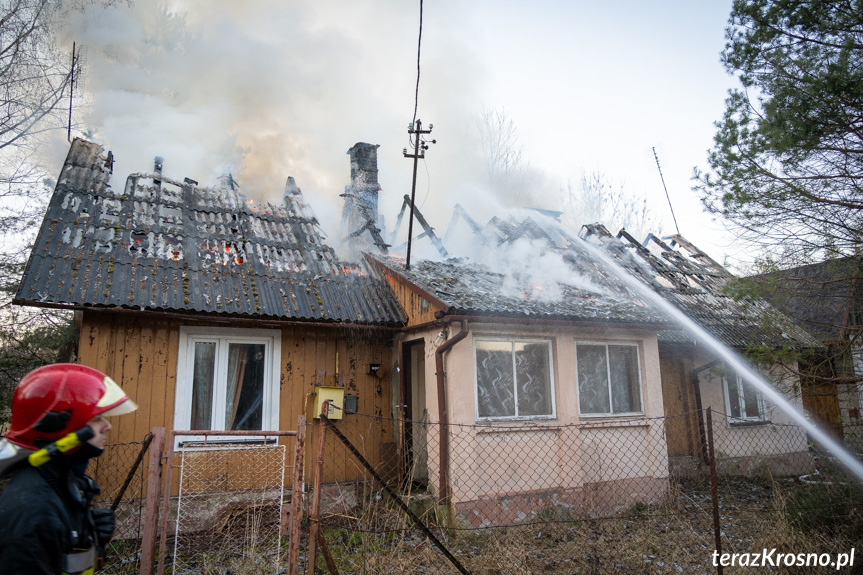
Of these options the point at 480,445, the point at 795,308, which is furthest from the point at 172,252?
→ the point at 795,308

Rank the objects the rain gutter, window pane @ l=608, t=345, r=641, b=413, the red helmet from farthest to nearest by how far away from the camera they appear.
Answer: window pane @ l=608, t=345, r=641, b=413
the rain gutter
the red helmet

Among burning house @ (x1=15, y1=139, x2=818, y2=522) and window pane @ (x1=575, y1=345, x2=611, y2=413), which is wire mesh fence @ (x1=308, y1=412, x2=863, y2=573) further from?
window pane @ (x1=575, y1=345, x2=611, y2=413)

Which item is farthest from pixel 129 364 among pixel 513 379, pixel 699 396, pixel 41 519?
pixel 699 396

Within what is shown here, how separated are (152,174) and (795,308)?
37.3 feet

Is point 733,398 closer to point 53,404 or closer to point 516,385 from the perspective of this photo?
point 516,385

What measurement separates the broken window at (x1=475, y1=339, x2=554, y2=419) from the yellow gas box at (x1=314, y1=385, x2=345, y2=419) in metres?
2.20

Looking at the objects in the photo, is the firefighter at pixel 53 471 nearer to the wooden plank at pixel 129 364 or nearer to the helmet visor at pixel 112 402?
the helmet visor at pixel 112 402

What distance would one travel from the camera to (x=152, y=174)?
413 inches

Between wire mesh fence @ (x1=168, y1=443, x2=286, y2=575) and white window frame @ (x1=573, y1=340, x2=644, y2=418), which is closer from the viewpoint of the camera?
wire mesh fence @ (x1=168, y1=443, x2=286, y2=575)

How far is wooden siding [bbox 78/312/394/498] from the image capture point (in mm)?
7316

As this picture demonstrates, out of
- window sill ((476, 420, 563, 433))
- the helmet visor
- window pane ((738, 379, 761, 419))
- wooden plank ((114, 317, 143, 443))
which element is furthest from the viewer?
window pane ((738, 379, 761, 419))

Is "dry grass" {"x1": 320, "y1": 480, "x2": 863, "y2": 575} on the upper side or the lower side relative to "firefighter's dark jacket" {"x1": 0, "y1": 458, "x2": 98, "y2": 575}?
lower

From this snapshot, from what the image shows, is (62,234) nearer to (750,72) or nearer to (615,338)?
(615,338)

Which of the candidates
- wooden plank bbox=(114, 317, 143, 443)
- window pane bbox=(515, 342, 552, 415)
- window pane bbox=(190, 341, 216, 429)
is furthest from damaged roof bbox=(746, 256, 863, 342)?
wooden plank bbox=(114, 317, 143, 443)
